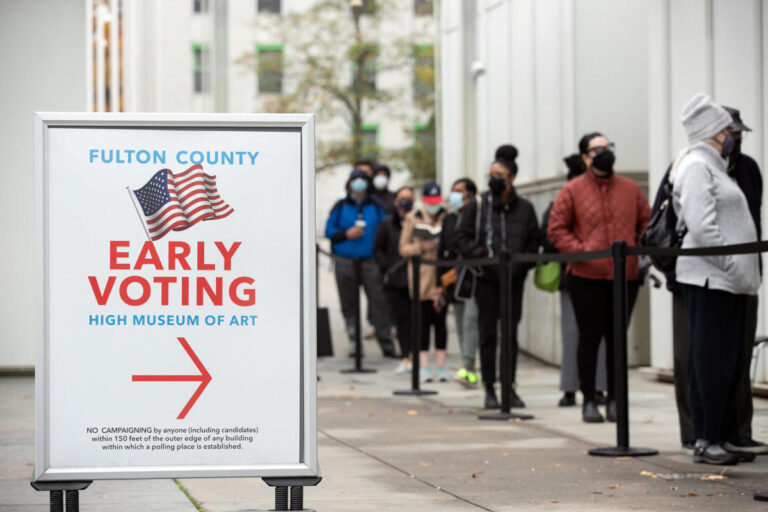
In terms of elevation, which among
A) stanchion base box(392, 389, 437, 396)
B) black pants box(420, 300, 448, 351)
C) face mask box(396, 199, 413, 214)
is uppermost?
face mask box(396, 199, 413, 214)

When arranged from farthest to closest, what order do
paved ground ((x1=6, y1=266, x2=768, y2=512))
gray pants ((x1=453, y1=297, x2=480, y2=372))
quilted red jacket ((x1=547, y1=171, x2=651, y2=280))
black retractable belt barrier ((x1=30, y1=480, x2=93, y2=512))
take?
1. gray pants ((x1=453, y1=297, x2=480, y2=372))
2. quilted red jacket ((x1=547, y1=171, x2=651, y2=280))
3. paved ground ((x1=6, y1=266, x2=768, y2=512))
4. black retractable belt barrier ((x1=30, y1=480, x2=93, y2=512))

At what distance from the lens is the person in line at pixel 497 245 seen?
11062mm

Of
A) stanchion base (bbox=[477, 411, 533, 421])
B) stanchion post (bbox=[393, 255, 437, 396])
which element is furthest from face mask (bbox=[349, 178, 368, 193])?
stanchion base (bbox=[477, 411, 533, 421])

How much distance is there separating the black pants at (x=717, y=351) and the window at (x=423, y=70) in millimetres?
38298

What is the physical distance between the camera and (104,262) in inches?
195

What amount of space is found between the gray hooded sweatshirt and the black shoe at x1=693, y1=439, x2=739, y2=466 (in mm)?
814

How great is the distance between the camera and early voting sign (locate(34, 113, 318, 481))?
4.93m

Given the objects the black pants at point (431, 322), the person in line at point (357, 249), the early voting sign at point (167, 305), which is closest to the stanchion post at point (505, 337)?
the black pants at point (431, 322)

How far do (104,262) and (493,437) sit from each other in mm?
4571

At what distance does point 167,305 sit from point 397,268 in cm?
922

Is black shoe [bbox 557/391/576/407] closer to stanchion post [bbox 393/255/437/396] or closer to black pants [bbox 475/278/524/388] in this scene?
black pants [bbox 475/278/524/388]

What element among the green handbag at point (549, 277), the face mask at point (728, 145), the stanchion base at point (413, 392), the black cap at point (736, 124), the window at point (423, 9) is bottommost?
the stanchion base at point (413, 392)

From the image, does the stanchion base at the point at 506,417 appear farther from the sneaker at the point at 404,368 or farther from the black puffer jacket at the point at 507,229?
the sneaker at the point at 404,368

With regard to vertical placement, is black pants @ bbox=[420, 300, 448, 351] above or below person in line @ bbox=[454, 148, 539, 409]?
below
